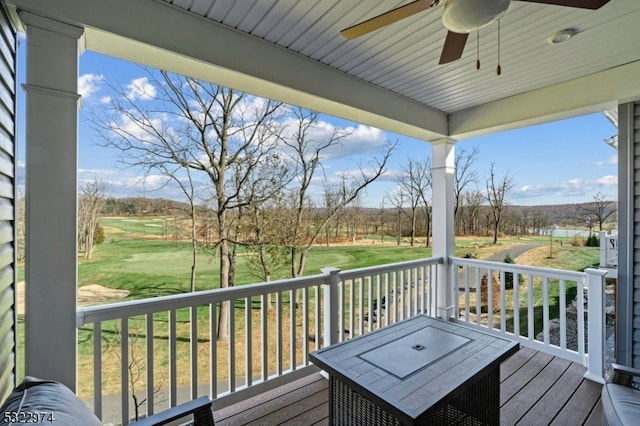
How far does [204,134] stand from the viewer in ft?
18.8

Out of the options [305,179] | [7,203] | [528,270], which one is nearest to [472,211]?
[528,270]

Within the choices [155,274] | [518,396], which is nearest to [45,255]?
[518,396]

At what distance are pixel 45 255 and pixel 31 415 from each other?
964 millimetres

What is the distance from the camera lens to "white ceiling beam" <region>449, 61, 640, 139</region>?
8.68ft

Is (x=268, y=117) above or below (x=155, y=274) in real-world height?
above

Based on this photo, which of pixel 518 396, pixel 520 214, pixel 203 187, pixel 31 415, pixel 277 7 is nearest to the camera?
pixel 31 415

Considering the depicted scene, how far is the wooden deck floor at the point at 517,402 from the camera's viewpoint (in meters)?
2.11

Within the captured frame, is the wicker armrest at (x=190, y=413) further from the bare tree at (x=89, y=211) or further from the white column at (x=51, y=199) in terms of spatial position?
the bare tree at (x=89, y=211)

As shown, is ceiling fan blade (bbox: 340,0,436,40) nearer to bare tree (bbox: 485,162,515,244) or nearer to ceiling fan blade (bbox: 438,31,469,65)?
ceiling fan blade (bbox: 438,31,469,65)

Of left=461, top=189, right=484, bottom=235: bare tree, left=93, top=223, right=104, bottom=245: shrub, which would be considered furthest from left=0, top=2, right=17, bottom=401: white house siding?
left=461, top=189, right=484, bottom=235: bare tree

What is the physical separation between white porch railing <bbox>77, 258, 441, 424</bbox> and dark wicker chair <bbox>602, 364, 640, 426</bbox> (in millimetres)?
1831

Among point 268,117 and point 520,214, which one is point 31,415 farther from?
point 520,214

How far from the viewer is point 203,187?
18.8 feet

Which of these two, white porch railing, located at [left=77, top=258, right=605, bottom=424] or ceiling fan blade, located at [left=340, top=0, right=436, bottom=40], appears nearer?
ceiling fan blade, located at [left=340, top=0, right=436, bottom=40]
